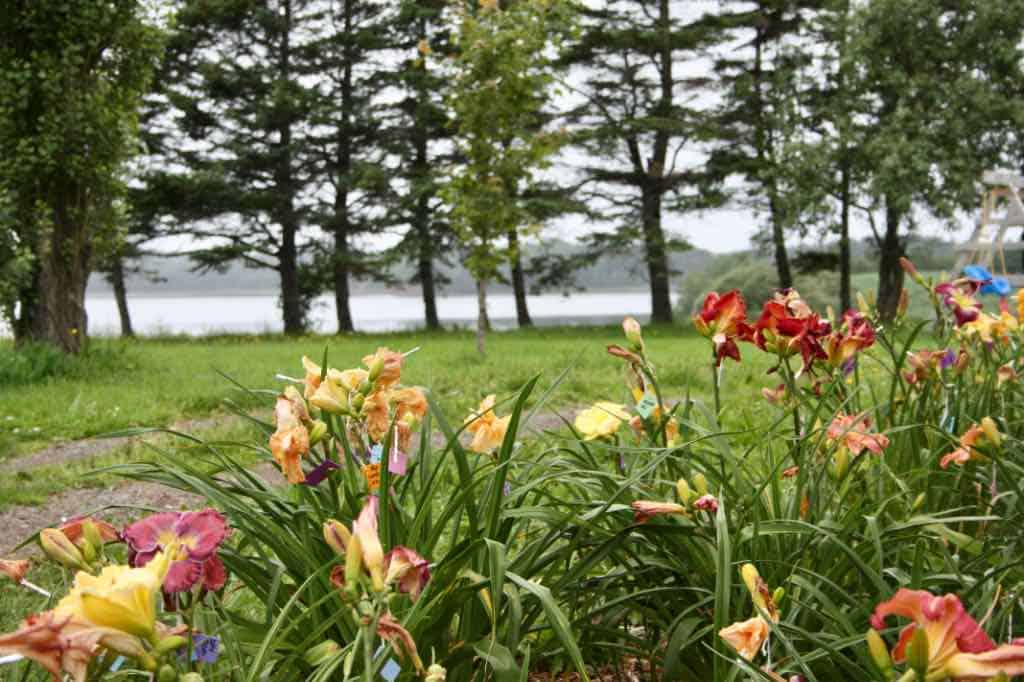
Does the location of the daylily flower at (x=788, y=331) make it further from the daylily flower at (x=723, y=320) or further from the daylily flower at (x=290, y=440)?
the daylily flower at (x=290, y=440)

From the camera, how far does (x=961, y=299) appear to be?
2.11m

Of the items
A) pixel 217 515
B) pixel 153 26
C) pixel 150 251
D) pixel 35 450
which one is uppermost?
pixel 153 26

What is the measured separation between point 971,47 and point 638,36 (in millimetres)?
5674

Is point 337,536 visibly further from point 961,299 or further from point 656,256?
point 656,256

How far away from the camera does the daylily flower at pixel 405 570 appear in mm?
903

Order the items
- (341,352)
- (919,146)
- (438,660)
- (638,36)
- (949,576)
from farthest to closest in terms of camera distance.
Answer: (638,36), (919,146), (341,352), (949,576), (438,660)

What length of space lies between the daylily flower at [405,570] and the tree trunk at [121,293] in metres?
18.9

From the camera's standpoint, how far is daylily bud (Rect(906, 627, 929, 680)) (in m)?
0.78

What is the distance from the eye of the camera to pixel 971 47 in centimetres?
1526

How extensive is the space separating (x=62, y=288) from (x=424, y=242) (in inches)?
369

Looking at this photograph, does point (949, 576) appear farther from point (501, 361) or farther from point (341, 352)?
point (341, 352)

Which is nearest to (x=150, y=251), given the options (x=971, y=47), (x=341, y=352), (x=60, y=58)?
(x=341, y=352)

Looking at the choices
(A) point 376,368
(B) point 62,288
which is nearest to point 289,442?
(A) point 376,368

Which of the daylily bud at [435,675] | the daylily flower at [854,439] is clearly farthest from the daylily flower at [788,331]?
the daylily bud at [435,675]
